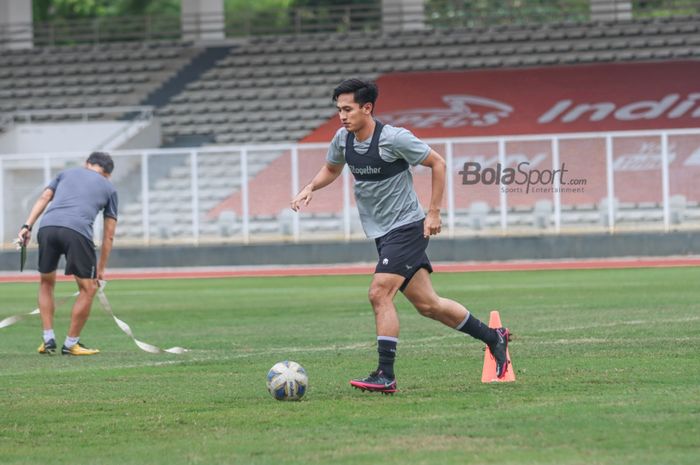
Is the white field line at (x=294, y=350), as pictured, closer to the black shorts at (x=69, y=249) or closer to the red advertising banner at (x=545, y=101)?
the black shorts at (x=69, y=249)

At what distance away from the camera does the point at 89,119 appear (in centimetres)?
4131

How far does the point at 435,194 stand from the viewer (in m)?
9.29

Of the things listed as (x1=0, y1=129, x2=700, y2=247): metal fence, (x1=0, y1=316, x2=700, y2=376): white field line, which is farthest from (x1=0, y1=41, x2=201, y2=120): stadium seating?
(x1=0, y1=316, x2=700, y2=376): white field line

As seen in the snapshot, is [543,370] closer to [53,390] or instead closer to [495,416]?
[495,416]

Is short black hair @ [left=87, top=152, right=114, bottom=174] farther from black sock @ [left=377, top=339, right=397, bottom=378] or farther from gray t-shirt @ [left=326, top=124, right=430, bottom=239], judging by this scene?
black sock @ [left=377, top=339, right=397, bottom=378]

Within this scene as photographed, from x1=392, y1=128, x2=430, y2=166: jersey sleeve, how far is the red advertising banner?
2888cm

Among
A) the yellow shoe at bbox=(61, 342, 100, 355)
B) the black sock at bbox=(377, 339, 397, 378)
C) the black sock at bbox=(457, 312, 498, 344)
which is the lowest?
the yellow shoe at bbox=(61, 342, 100, 355)

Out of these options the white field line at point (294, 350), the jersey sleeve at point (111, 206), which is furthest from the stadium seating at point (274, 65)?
the white field line at point (294, 350)

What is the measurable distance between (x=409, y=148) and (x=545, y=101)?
30.1 meters

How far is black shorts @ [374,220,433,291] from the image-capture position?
30.1 ft

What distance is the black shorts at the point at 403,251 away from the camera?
919 centimetres

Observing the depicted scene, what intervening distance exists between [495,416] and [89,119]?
34911 millimetres

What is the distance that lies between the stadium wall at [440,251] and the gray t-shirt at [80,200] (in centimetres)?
1784

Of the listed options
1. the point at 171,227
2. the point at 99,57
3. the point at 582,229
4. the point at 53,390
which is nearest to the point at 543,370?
the point at 53,390
